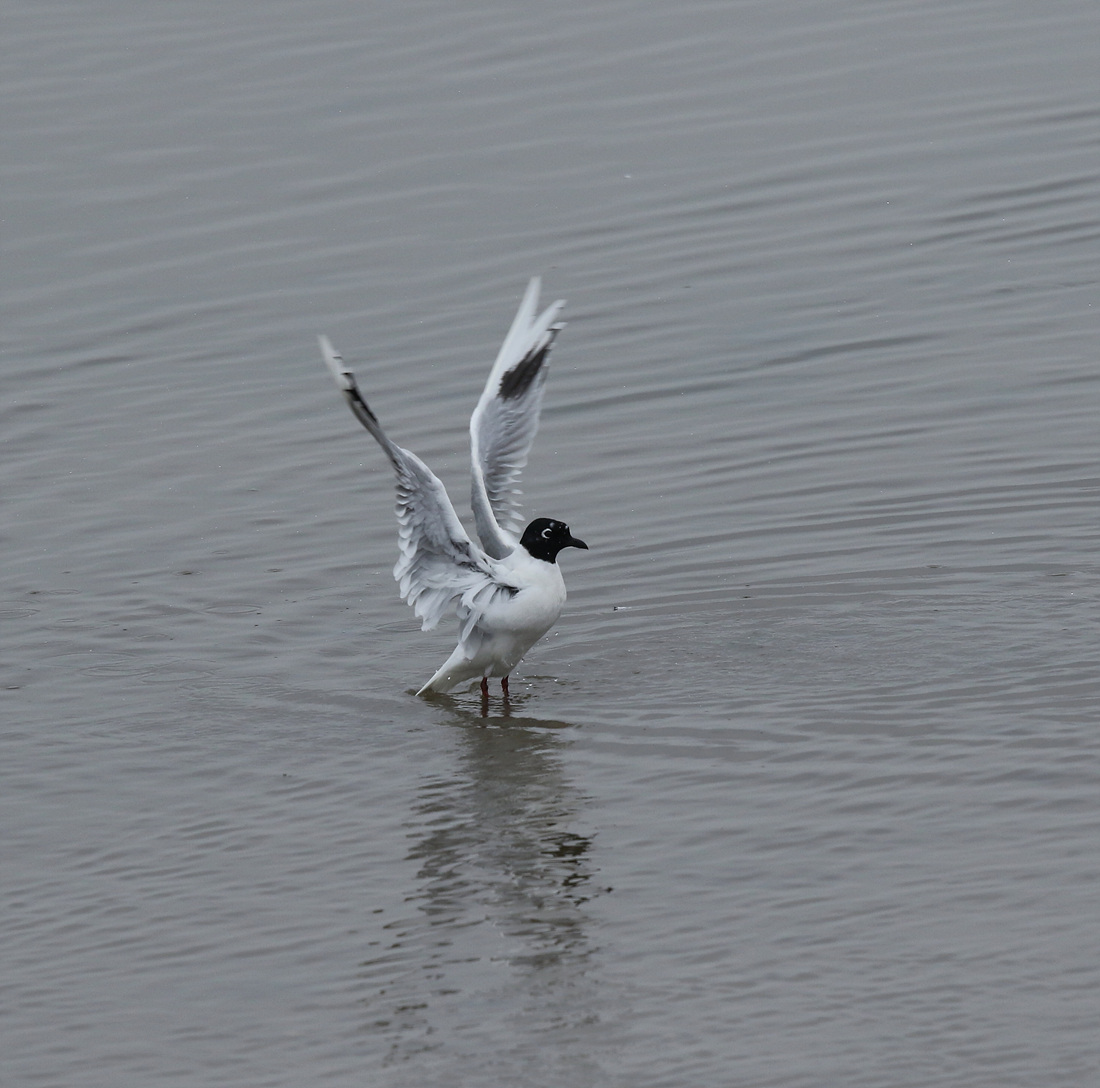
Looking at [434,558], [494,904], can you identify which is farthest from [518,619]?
[494,904]

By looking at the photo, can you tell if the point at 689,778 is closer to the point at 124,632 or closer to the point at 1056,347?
the point at 124,632

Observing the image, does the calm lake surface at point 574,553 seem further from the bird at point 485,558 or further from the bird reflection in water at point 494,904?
the bird at point 485,558

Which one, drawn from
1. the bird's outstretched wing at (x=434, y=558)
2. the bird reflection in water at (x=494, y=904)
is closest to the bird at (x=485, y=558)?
the bird's outstretched wing at (x=434, y=558)

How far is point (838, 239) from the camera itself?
18016 mm

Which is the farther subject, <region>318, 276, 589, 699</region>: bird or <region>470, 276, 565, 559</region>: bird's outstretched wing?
<region>470, 276, 565, 559</region>: bird's outstretched wing

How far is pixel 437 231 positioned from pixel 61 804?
994 cm

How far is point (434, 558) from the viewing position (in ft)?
35.8

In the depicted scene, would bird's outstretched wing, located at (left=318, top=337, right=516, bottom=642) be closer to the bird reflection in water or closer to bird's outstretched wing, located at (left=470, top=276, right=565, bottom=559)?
the bird reflection in water

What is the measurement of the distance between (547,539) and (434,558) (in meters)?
0.72

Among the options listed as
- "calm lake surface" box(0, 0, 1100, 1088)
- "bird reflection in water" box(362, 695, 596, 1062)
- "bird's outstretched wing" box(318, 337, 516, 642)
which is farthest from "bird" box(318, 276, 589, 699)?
"bird reflection in water" box(362, 695, 596, 1062)

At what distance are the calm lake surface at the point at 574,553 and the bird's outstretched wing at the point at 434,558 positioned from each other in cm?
54

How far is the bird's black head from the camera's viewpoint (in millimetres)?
11305

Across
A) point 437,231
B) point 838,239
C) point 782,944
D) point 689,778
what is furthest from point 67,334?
point 782,944

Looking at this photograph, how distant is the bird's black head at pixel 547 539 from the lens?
11305 mm
